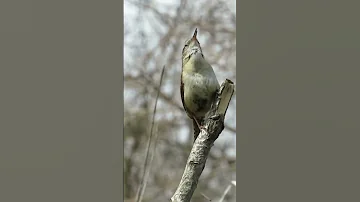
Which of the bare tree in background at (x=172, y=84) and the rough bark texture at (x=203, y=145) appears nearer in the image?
the rough bark texture at (x=203, y=145)

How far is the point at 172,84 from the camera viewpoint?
1.73m

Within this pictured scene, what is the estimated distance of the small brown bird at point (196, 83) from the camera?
164 centimetres

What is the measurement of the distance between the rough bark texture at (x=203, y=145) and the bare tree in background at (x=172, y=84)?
120 millimetres

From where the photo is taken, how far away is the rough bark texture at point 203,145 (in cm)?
156

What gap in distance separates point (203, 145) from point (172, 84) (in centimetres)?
25

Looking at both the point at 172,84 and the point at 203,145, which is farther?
the point at 172,84

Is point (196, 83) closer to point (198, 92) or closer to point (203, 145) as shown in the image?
point (198, 92)

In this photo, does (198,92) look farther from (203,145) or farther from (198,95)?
(203,145)

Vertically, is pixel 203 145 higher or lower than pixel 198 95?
lower

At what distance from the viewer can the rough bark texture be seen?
61.4 inches

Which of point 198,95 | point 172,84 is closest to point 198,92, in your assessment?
point 198,95
